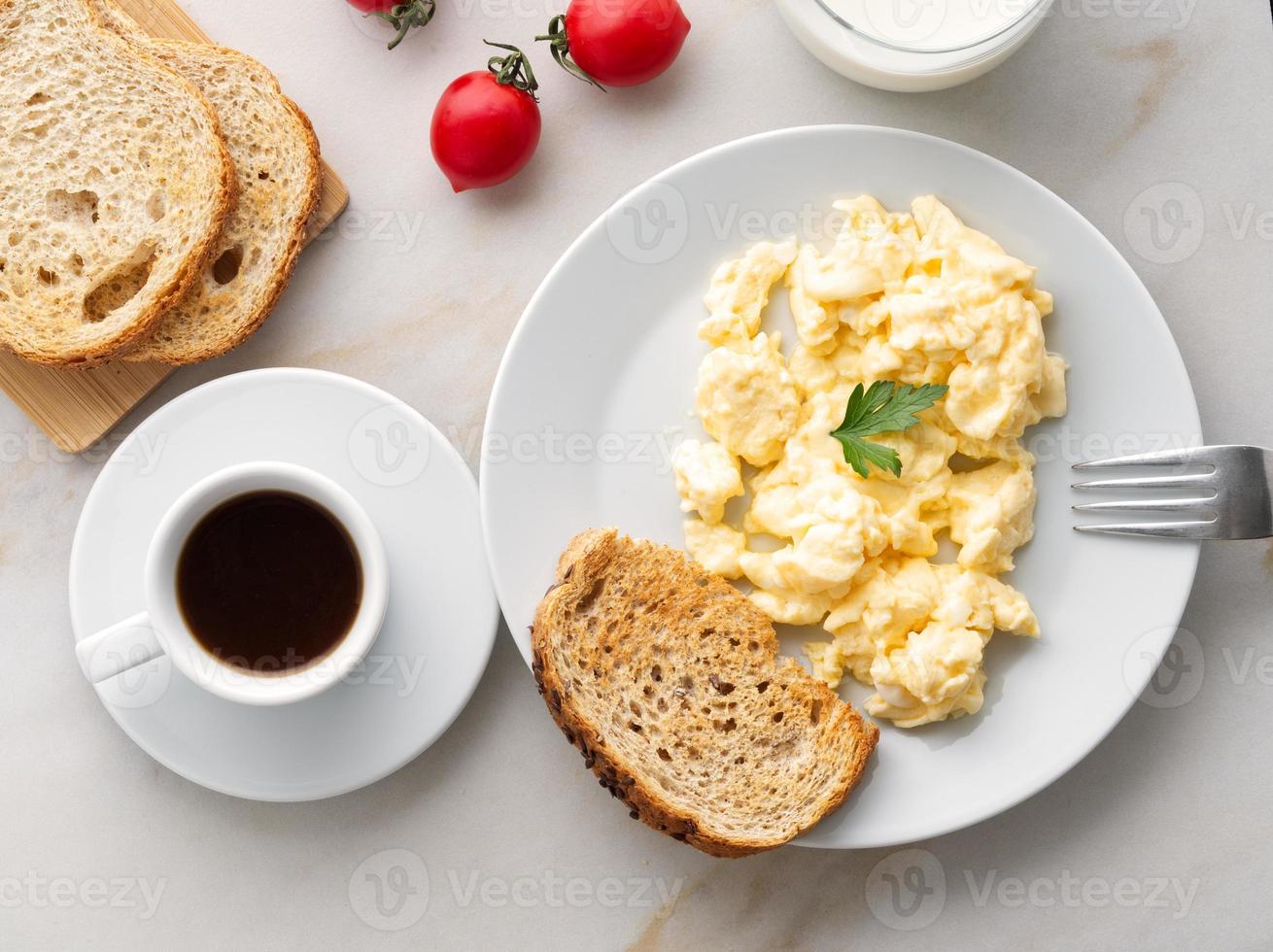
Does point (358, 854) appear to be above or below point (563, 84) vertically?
below

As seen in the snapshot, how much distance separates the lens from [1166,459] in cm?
196

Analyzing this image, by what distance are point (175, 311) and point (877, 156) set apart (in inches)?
56.5

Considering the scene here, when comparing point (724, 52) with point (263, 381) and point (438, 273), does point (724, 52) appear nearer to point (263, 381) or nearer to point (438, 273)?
point (438, 273)

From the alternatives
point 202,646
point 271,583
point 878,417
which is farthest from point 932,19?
point 202,646

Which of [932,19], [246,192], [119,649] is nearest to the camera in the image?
[119,649]

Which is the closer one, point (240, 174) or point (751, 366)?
point (751, 366)

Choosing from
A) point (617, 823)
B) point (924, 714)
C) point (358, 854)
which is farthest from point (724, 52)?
point (358, 854)

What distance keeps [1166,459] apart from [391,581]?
153cm

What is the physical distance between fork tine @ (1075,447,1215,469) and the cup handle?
1767 mm

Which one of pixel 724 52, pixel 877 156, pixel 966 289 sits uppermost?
pixel 724 52

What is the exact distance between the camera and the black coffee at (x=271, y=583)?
6.08ft

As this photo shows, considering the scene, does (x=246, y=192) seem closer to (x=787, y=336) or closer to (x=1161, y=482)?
(x=787, y=336)

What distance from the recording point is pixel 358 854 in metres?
2.17

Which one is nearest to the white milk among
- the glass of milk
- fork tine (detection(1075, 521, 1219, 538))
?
the glass of milk
